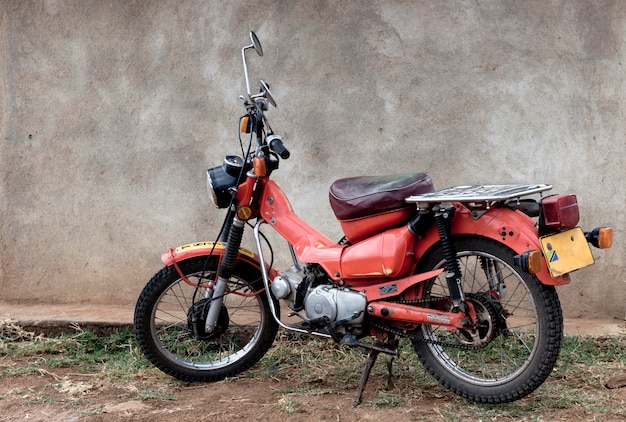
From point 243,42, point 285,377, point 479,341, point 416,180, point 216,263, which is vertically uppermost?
point 243,42

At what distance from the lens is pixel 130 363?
4641 mm

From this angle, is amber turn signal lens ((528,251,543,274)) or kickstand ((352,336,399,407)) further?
kickstand ((352,336,399,407))

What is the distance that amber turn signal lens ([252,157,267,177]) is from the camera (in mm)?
4098

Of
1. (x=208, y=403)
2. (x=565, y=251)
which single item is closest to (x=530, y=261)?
(x=565, y=251)

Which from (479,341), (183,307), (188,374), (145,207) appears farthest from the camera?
(145,207)

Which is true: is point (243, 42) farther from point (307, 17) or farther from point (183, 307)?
point (183, 307)

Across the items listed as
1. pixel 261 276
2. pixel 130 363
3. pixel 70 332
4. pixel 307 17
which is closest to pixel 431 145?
pixel 307 17

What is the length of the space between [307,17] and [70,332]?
2557mm

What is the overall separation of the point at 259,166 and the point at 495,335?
145 centimetres

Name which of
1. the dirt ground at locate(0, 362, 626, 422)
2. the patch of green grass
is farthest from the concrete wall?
the dirt ground at locate(0, 362, 626, 422)

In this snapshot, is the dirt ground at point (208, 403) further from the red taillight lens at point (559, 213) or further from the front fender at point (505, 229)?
the red taillight lens at point (559, 213)

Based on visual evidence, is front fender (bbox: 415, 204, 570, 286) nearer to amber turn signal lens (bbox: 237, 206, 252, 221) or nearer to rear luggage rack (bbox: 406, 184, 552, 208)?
rear luggage rack (bbox: 406, 184, 552, 208)

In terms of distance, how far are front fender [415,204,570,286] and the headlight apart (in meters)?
1.08

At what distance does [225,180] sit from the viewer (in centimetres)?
420
